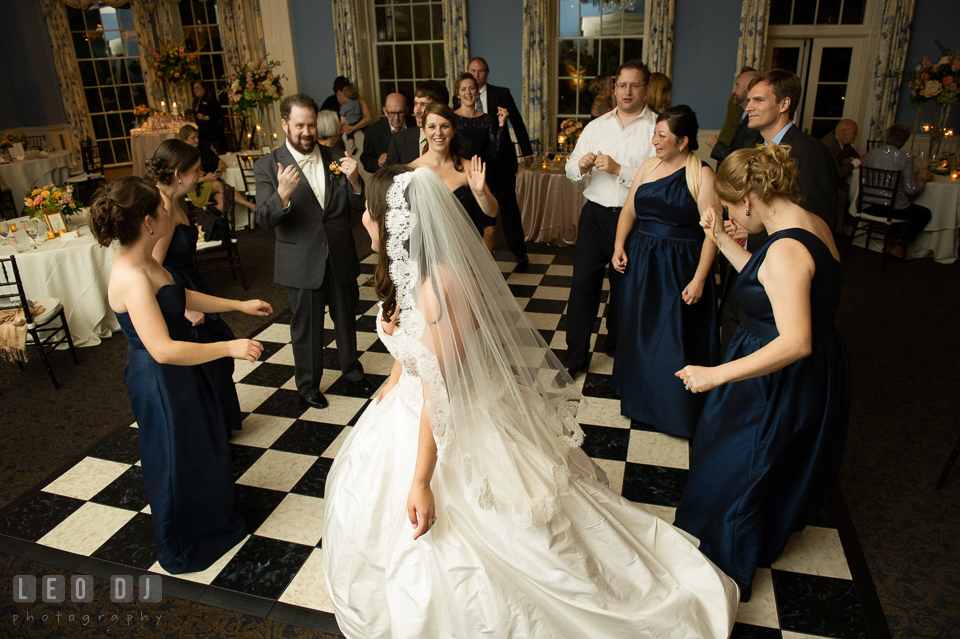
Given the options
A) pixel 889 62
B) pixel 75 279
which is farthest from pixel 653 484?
pixel 889 62

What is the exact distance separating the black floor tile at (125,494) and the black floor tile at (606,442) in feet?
6.87

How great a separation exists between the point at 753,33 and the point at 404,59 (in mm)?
4858

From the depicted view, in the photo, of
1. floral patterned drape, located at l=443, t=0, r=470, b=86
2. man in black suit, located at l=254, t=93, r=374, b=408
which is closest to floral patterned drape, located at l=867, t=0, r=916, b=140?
floral patterned drape, located at l=443, t=0, r=470, b=86

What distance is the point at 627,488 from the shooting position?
2.84 m

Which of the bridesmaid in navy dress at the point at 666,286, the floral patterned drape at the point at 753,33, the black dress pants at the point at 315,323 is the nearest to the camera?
the bridesmaid in navy dress at the point at 666,286

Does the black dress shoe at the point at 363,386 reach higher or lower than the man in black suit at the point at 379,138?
lower

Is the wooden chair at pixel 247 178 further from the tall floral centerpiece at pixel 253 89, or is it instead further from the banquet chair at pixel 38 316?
the banquet chair at pixel 38 316

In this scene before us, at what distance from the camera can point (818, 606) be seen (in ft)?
7.19

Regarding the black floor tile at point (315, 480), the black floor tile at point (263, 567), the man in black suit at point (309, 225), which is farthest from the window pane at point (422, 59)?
the black floor tile at point (263, 567)

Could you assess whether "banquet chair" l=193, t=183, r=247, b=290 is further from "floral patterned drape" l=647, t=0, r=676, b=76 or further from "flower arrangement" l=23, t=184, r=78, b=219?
"floral patterned drape" l=647, t=0, r=676, b=76

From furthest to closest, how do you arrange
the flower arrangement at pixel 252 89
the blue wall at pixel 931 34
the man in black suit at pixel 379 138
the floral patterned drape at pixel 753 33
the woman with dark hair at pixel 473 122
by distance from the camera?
the flower arrangement at pixel 252 89 → the floral patterned drape at pixel 753 33 → the blue wall at pixel 931 34 → the man in black suit at pixel 379 138 → the woman with dark hair at pixel 473 122

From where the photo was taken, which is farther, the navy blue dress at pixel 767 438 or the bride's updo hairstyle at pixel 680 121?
the bride's updo hairstyle at pixel 680 121

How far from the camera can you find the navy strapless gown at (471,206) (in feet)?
12.0

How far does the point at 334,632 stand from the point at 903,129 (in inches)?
259
